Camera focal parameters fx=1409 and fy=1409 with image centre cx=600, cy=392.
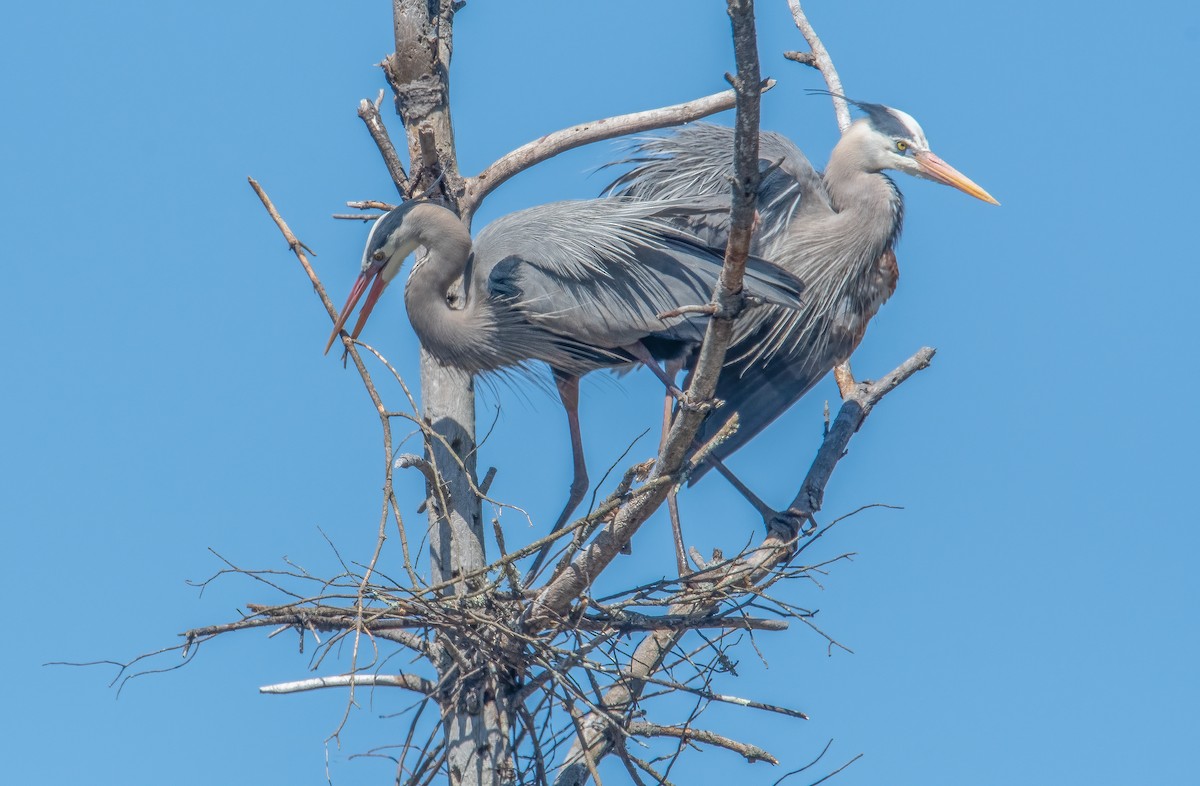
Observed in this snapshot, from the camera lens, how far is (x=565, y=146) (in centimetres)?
482

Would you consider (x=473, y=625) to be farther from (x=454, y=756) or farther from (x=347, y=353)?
(x=347, y=353)

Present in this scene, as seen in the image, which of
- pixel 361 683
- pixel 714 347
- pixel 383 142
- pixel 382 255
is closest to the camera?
pixel 714 347

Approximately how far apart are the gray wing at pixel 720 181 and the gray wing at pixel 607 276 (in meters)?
0.34

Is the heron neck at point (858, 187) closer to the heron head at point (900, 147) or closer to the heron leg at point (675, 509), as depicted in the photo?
the heron head at point (900, 147)

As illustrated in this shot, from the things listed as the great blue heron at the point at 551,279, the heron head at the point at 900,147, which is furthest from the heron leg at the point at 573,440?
the heron head at the point at 900,147

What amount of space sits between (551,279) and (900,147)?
150 cm

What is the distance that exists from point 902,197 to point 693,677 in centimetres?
230

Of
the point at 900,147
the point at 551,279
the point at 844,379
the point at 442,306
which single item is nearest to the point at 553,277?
the point at 551,279

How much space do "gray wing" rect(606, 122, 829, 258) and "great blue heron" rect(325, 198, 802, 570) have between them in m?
0.36

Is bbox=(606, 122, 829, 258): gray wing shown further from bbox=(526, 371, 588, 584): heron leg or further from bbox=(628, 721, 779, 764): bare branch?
bbox=(628, 721, 779, 764): bare branch

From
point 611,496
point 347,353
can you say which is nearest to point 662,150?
point 347,353

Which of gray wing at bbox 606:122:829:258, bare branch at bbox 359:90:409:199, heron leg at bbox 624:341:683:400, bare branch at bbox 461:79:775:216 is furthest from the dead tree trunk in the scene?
gray wing at bbox 606:122:829:258

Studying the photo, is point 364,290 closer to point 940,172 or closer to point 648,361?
point 648,361

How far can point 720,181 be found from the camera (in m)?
5.41
